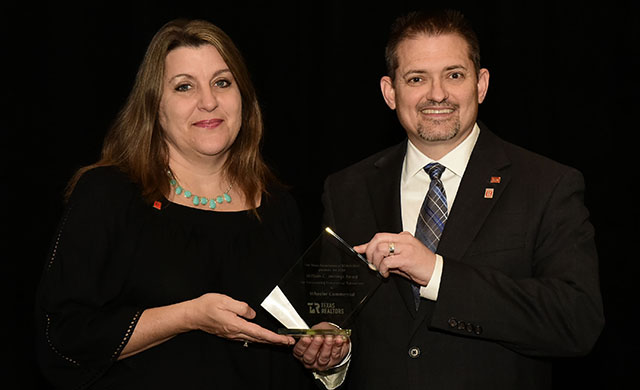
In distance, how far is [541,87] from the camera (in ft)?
15.3

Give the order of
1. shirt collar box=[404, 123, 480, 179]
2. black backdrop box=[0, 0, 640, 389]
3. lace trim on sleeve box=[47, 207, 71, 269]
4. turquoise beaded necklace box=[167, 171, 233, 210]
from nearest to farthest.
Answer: lace trim on sleeve box=[47, 207, 71, 269], shirt collar box=[404, 123, 480, 179], turquoise beaded necklace box=[167, 171, 233, 210], black backdrop box=[0, 0, 640, 389]

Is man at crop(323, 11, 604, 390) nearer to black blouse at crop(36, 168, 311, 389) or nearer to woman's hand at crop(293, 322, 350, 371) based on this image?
woman's hand at crop(293, 322, 350, 371)

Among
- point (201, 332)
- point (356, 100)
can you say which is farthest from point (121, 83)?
point (201, 332)

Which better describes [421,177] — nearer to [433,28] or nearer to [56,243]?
[433,28]

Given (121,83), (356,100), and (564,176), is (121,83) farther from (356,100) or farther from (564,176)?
(564,176)

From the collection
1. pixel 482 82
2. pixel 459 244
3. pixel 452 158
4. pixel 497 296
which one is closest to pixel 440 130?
pixel 452 158

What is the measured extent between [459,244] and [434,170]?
351 mm

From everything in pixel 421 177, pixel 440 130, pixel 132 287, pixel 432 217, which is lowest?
pixel 132 287

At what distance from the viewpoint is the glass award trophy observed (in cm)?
268

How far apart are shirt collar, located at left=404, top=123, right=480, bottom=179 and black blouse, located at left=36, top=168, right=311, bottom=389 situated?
724 mm

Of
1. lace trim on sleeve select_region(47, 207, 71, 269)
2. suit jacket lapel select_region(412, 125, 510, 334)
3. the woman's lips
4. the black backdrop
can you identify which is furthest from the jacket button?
the black backdrop

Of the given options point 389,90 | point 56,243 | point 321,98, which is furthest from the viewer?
point 321,98

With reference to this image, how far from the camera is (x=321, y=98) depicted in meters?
4.80

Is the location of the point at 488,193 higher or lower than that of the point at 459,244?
higher
